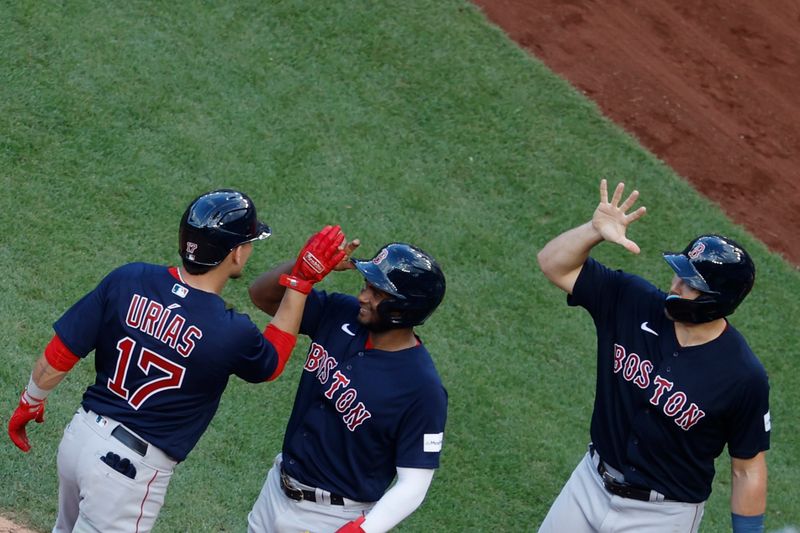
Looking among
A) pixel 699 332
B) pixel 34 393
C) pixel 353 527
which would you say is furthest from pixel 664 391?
pixel 34 393

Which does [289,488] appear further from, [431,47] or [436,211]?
[431,47]

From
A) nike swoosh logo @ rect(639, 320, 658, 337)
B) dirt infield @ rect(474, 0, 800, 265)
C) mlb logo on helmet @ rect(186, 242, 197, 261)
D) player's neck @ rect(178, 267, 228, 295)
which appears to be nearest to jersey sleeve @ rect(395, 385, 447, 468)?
player's neck @ rect(178, 267, 228, 295)

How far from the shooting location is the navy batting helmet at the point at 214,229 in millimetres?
3779

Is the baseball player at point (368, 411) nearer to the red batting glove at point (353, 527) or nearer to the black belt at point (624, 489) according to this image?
the red batting glove at point (353, 527)

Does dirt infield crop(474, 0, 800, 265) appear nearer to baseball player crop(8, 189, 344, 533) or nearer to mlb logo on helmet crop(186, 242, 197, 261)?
baseball player crop(8, 189, 344, 533)

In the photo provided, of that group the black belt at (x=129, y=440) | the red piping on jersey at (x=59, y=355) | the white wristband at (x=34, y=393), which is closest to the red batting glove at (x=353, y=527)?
the black belt at (x=129, y=440)

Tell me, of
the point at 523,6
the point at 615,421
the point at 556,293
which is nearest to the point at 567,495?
the point at 615,421

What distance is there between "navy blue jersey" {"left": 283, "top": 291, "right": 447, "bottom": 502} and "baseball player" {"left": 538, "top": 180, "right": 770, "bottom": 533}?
911 millimetres

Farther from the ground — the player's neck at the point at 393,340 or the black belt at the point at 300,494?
the player's neck at the point at 393,340

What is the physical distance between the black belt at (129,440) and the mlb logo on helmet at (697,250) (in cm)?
217

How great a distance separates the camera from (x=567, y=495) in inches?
177

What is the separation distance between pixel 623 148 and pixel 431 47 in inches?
68.3

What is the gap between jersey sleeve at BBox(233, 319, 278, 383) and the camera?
12.2 ft

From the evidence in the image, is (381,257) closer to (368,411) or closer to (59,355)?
(368,411)
